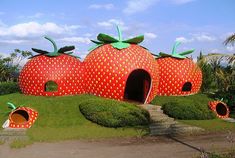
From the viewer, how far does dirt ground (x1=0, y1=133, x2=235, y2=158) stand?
11898 mm

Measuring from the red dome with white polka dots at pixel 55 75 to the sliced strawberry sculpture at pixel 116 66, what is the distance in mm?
714

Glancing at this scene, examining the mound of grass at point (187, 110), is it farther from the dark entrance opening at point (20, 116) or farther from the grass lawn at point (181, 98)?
the dark entrance opening at point (20, 116)

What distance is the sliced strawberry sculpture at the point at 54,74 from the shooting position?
20.7 metres

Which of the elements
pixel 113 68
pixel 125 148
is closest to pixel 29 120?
pixel 125 148

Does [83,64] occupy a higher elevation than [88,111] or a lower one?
higher

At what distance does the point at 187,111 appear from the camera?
741 inches

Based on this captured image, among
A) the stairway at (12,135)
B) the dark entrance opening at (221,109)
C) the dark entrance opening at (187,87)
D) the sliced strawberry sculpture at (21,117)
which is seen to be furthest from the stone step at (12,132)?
the dark entrance opening at (187,87)

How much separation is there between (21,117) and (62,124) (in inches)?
89.4

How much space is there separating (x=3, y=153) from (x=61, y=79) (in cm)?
901

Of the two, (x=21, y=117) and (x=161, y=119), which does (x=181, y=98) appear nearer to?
(x=161, y=119)

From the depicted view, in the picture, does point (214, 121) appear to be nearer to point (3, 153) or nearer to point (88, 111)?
point (88, 111)

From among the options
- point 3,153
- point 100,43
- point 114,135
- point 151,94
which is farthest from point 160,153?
point 100,43

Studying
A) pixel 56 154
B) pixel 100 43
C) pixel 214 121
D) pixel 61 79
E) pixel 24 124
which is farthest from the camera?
pixel 100 43

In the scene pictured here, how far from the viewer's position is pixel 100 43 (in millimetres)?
22641
